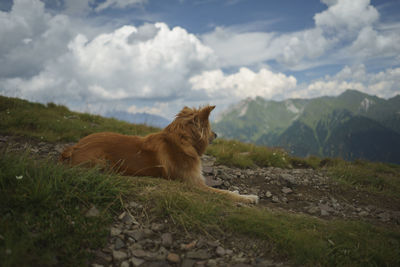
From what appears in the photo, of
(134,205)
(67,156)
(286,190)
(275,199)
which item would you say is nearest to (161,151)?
(134,205)

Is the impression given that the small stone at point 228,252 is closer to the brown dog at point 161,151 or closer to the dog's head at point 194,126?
the brown dog at point 161,151

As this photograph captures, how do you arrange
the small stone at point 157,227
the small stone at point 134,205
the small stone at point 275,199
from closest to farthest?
the small stone at point 157,227, the small stone at point 134,205, the small stone at point 275,199

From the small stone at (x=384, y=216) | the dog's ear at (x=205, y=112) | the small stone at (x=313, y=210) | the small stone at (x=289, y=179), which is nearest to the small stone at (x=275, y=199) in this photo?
the small stone at (x=313, y=210)

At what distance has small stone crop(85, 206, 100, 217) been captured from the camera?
345 cm

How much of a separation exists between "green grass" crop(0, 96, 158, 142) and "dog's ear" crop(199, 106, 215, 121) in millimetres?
6416

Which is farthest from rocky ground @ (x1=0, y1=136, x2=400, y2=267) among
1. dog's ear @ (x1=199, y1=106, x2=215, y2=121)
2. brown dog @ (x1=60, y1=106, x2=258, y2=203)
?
dog's ear @ (x1=199, y1=106, x2=215, y2=121)

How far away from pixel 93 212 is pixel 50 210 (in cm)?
54

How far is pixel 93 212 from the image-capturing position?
3.49 m

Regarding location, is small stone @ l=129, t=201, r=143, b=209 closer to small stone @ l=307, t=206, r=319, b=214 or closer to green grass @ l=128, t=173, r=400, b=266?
green grass @ l=128, t=173, r=400, b=266

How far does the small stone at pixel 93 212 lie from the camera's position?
11.3 ft

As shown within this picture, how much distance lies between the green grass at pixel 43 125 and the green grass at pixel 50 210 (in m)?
6.26

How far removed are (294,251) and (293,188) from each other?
4.11 meters

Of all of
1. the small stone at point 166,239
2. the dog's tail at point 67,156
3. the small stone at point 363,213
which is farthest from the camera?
the small stone at point 363,213

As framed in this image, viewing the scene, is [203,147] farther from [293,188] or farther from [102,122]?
[102,122]
